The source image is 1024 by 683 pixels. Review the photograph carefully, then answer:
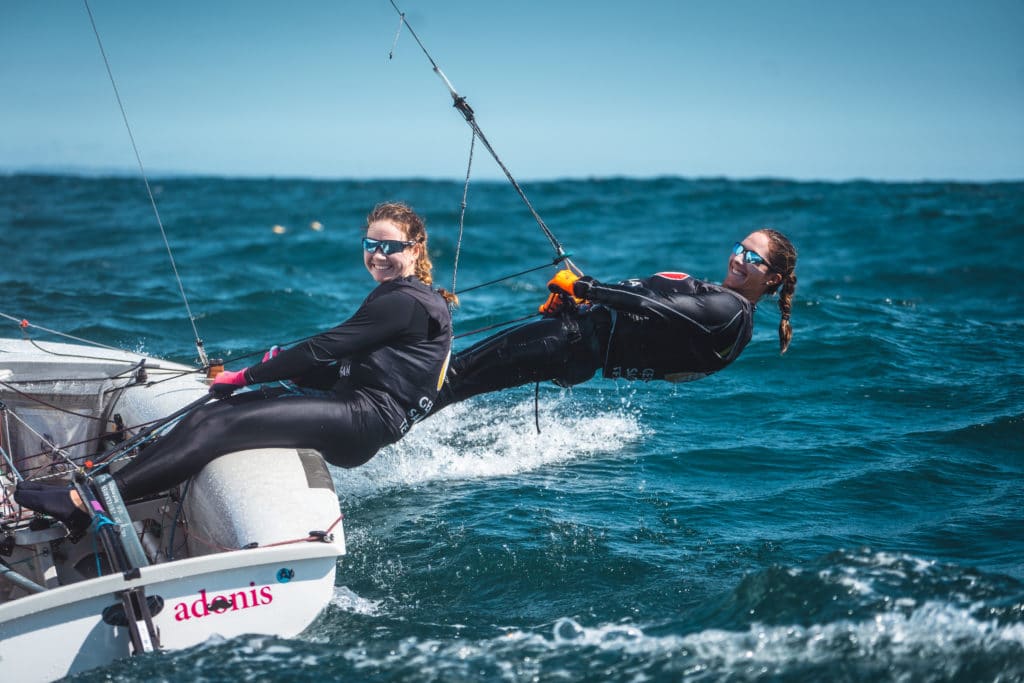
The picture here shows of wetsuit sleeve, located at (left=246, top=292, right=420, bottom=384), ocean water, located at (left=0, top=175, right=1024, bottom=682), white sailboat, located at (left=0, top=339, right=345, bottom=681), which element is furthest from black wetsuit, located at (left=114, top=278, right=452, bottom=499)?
ocean water, located at (left=0, top=175, right=1024, bottom=682)

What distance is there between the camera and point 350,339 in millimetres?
3545

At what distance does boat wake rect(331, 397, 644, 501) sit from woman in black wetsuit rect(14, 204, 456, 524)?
1.25 meters

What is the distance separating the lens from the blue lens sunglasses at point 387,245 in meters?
3.73

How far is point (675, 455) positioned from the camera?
219 inches

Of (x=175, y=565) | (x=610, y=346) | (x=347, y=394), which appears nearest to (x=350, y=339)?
(x=347, y=394)

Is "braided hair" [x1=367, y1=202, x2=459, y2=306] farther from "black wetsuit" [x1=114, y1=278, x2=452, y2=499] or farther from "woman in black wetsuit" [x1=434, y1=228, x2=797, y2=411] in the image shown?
"woman in black wetsuit" [x1=434, y1=228, x2=797, y2=411]

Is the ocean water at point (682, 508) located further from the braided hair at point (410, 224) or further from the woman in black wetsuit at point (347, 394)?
the braided hair at point (410, 224)

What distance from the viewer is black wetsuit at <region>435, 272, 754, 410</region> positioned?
Result: 418 centimetres

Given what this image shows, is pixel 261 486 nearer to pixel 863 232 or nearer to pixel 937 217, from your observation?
pixel 863 232

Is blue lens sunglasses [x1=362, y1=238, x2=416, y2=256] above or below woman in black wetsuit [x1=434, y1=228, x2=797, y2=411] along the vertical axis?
above

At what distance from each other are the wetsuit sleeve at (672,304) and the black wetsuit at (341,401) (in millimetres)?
780

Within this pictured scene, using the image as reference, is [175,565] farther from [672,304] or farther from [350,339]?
[672,304]

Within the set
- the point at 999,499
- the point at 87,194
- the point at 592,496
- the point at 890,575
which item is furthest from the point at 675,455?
the point at 87,194

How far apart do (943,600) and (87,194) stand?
37.0 m
